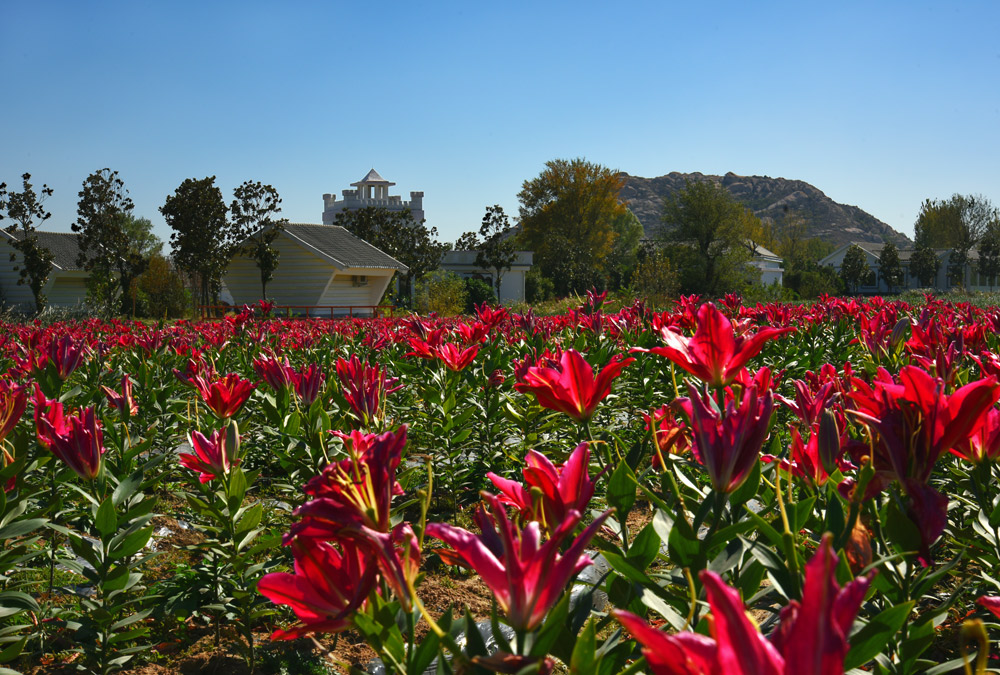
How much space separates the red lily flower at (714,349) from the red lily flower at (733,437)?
1.38 feet

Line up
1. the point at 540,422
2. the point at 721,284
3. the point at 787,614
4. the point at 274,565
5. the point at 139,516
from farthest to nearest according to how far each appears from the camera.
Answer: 1. the point at 721,284
2. the point at 540,422
3. the point at 274,565
4. the point at 139,516
5. the point at 787,614

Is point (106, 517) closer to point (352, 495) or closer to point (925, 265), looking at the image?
point (352, 495)

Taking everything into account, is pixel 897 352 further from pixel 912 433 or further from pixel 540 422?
pixel 912 433

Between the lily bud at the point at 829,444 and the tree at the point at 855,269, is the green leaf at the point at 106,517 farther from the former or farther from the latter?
the tree at the point at 855,269

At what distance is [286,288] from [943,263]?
71292mm

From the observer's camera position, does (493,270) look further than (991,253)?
No

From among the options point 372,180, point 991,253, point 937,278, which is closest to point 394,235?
point 372,180

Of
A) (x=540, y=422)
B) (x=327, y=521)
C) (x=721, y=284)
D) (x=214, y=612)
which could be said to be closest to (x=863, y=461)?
(x=327, y=521)

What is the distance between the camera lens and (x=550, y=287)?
52.8 metres

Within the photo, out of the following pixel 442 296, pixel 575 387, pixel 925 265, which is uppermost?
pixel 925 265

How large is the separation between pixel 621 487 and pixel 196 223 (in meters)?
33.1

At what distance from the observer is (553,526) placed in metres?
1.15

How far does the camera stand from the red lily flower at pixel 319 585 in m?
0.99

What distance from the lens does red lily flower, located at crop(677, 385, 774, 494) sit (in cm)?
119
